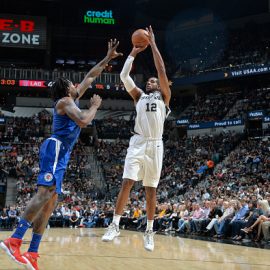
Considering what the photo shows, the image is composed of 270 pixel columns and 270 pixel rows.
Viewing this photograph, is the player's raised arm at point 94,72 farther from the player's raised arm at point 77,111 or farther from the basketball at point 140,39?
the player's raised arm at point 77,111

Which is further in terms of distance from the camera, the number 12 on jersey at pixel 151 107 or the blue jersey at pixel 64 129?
the number 12 on jersey at pixel 151 107

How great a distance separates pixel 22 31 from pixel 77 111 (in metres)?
26.2

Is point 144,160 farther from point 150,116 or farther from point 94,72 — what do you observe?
point 94,72

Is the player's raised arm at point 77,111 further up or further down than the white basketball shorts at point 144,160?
further up

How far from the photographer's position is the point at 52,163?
4.85 meters

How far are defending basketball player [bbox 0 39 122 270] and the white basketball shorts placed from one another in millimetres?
830

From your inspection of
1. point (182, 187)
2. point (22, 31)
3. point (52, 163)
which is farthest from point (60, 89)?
point (22, 31)

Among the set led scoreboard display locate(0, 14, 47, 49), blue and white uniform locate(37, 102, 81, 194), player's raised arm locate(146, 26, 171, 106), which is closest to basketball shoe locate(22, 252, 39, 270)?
blue and white uniform locate(37, 102, 81, 194)

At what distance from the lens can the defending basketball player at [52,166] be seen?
184 inches

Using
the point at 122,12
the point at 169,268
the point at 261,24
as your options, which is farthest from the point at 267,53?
the point at 169,268

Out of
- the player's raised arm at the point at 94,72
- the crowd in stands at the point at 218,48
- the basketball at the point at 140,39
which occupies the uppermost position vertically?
the crowd in stands at the point at 218,48

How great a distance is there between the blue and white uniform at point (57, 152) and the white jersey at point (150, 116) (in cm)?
86

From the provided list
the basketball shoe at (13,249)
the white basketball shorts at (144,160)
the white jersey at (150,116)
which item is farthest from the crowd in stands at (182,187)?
the basketball shoe at (13,249)

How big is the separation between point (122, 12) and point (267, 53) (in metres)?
9.68
